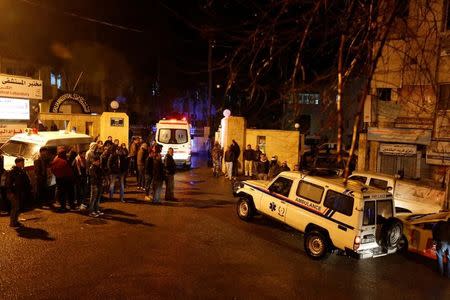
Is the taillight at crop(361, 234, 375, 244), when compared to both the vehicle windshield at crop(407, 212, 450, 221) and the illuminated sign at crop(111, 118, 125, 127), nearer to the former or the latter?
the vehicle windshield at crop(407, 212, 450, 221)

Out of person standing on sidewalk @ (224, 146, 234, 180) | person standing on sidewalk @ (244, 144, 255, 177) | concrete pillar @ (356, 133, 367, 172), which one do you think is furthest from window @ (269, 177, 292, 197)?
person standing on sidewalk @ (244, 144, 255, 177)

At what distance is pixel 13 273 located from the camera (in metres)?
7.83

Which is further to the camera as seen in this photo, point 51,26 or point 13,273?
point 51,26

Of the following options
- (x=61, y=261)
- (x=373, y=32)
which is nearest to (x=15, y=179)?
(x=61, y=261)

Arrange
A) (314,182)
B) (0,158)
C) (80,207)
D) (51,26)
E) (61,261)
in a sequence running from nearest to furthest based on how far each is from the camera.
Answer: (61,261) → (314,182) → (0,158) → (80,207) → (51,26)

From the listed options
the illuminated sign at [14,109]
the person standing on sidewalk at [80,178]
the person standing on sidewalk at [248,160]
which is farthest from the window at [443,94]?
the illuminated sign at [14,109]

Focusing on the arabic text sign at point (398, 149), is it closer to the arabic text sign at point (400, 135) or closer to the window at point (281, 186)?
the arabic text sign at point (400, 135)

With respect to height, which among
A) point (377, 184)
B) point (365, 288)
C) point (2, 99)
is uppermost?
point (2, 99)

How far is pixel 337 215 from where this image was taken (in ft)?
30.3

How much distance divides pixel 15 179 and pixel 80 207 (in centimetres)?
271

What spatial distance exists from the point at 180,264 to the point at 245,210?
4005 millimetres

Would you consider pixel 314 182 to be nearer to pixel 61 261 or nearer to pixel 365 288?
pixel 365 288

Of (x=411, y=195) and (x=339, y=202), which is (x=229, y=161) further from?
(x=339, y=202)

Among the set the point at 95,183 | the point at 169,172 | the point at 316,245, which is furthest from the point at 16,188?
the point at 316,245
